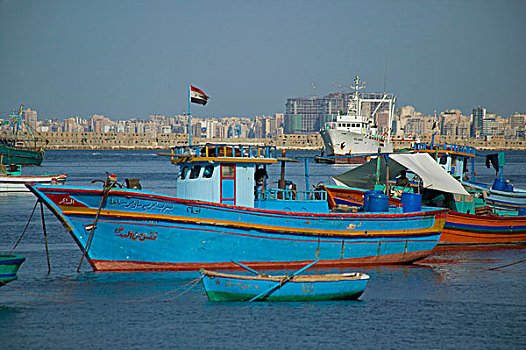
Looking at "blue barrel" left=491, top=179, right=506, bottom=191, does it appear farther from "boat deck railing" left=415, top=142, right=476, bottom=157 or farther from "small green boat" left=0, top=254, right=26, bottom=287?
"small green boat" left=0, top=254, right=26, bottom=287

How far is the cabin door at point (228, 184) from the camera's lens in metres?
21.3

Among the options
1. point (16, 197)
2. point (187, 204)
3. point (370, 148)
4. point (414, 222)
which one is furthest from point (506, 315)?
point (370, 148)

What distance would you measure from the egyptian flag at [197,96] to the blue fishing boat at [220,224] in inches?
70.9

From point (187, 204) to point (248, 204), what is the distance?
96.9 inches

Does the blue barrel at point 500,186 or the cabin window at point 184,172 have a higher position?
the cabin window at point 184,172

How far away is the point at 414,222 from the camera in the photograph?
23.1 meters

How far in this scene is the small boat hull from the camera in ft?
57.9

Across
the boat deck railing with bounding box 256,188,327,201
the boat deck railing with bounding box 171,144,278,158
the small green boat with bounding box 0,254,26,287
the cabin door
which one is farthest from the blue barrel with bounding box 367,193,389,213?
the small green boat with bounding box 0,254,26,287

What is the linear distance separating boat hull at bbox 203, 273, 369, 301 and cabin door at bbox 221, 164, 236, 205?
4.14m

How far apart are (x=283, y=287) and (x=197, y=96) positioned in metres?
8.25

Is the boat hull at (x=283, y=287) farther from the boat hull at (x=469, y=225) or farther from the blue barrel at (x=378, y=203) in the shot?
the boat hull at (x=469, y=225)

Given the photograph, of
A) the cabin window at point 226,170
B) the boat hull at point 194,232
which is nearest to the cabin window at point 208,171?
the cabin window at point 226,170

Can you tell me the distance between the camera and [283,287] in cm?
1773

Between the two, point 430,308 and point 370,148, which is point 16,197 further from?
point 370,148
